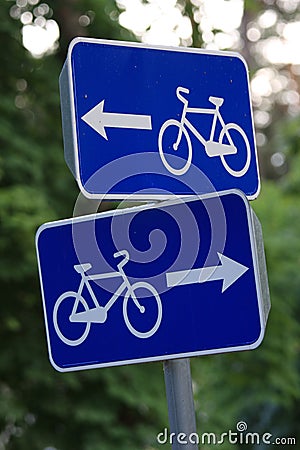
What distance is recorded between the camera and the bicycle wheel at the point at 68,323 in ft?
4.97

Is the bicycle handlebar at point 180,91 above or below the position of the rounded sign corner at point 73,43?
below

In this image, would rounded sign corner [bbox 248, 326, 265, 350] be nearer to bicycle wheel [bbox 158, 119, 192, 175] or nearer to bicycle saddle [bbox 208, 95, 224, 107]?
bicycle wheel [bbox 158, 119, 192, 175]

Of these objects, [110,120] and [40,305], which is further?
[40,305]

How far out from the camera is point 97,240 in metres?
1.53

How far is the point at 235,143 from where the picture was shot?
1.63 m

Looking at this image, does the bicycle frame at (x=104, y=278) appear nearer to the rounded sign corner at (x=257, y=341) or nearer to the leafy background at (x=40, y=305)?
the rounded sign corner at (x=257, y=341)

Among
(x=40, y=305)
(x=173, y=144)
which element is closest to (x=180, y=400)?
(x=173, y=144)

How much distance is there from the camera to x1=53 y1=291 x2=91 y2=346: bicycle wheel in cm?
151

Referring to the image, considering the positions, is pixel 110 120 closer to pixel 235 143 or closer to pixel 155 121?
pixel 155 121

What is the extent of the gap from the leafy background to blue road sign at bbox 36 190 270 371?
2626 millimetres

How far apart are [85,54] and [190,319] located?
1.78 feet

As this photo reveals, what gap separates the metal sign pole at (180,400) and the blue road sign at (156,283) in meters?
0.05

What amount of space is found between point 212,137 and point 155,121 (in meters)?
0.12

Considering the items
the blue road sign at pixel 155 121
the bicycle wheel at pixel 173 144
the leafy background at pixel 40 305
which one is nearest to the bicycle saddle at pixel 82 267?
the blue road sign at pixel 155 121
